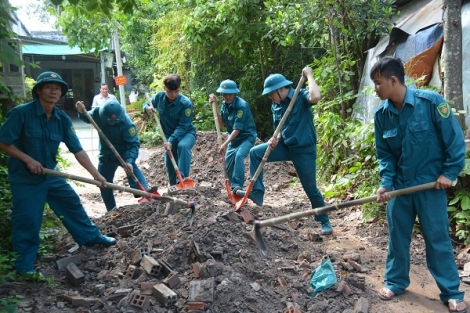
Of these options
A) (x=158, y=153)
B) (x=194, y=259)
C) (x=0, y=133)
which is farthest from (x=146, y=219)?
(x=158, y=153)

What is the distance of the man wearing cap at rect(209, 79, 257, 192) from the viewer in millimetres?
6734

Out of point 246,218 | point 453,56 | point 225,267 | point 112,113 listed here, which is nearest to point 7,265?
point 225,267

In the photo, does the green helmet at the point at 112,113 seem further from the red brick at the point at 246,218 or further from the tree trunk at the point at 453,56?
the tree trunk at the point at 453,56

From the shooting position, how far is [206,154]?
35.7 ft

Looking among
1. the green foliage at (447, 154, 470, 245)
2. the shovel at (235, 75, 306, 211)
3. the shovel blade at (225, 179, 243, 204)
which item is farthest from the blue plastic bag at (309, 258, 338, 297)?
the shovel blade at (225, 179, 243, 204)

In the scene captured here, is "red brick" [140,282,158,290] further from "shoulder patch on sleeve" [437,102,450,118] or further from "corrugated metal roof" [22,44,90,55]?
"corrugated metal roof" [22,44,90,55]

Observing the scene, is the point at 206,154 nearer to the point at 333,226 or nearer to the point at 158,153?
the point at 158,153

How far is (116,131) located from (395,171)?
12.5 feet

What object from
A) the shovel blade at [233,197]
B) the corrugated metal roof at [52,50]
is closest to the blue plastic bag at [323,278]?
the shovel blade at [233,197]

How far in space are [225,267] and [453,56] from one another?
3.89m

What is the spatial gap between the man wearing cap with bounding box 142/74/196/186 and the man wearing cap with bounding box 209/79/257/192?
1.69 feet

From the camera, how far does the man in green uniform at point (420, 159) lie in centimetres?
381

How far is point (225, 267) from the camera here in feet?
13.8

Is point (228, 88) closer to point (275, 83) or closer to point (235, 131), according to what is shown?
point (235, 131)
